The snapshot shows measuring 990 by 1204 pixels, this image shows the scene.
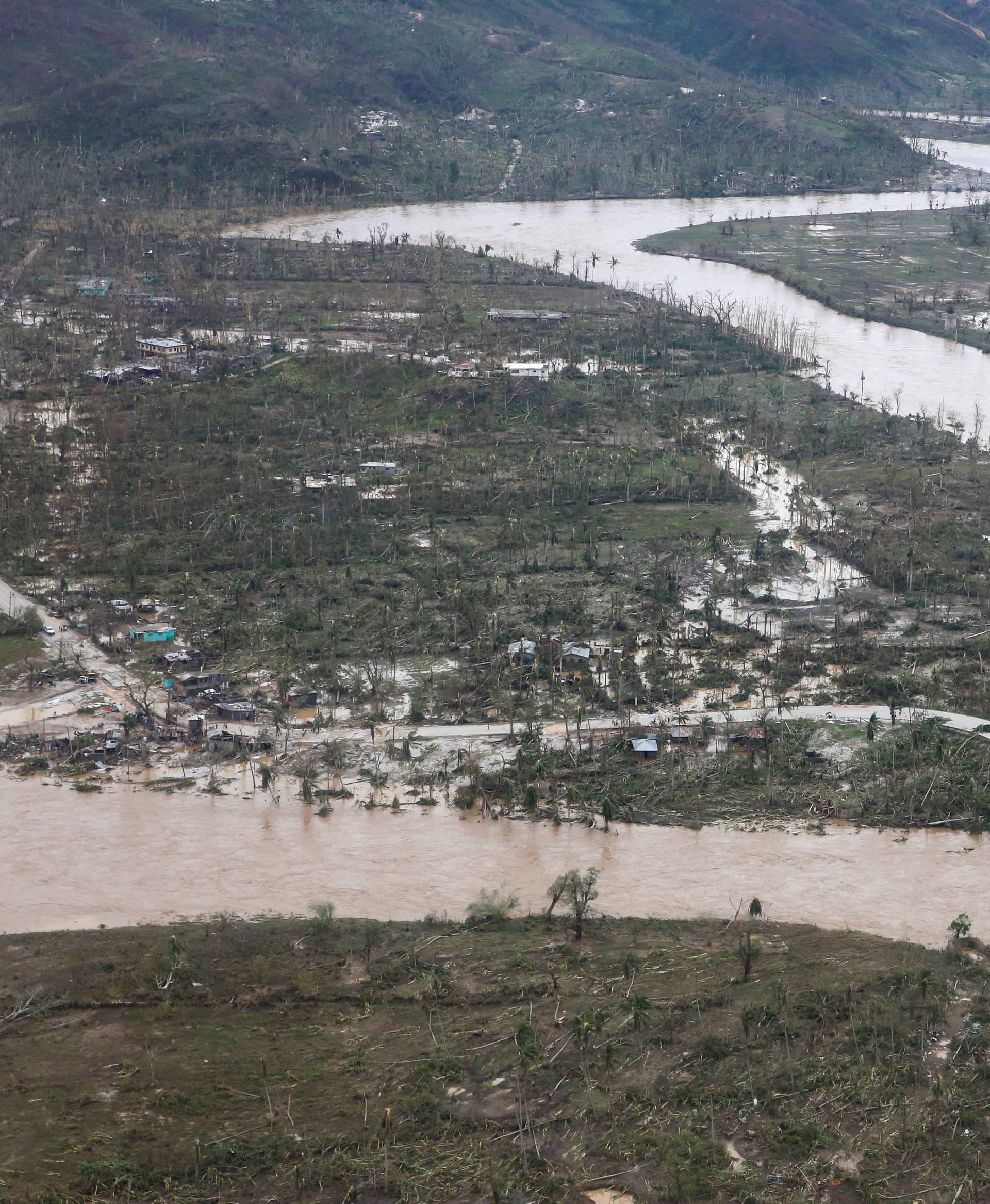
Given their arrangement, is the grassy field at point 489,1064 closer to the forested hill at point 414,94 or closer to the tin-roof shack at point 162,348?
the tin-roof shack at point 162,348

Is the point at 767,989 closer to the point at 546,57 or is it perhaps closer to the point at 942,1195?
the point at 942,1195

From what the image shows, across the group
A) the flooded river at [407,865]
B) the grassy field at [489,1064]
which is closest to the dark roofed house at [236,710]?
the flooded river at [407,865]

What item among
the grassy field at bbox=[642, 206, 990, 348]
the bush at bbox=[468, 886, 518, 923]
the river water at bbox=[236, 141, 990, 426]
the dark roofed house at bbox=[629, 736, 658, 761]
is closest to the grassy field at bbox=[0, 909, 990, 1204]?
the bush at bbox=[468, 886, 518, 923]

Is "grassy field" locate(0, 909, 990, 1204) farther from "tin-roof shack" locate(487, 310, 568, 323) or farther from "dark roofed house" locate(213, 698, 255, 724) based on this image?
"tin-roof shack" locate(487, 310, 568, 323)

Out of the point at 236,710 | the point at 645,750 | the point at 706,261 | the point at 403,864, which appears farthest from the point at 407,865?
the point at 706,261

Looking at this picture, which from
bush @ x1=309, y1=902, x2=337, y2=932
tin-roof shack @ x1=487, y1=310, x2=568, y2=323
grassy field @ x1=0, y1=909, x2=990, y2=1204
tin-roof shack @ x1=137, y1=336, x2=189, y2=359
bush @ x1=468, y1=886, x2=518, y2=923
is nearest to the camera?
grassy field @ x1=0, y1=909, x2=990, y2=1204

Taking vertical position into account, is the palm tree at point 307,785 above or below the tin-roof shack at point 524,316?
below
